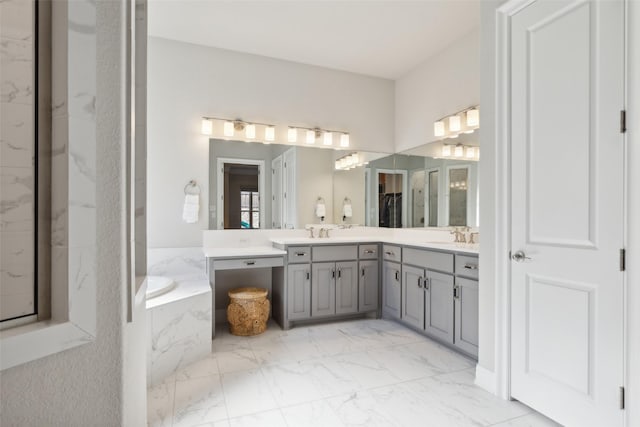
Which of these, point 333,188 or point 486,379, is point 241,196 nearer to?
point 333,188

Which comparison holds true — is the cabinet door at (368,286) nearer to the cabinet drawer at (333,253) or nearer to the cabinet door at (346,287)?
the cabinet door at (346,287)

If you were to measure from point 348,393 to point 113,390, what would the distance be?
1596mm

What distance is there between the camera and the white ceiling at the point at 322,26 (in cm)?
273

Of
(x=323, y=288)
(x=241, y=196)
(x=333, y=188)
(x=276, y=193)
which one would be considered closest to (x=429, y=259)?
(x=323, y=288)

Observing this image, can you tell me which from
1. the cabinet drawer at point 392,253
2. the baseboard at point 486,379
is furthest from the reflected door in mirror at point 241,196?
the baseboard at point 486,379

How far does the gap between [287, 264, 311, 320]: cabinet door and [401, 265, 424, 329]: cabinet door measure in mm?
925

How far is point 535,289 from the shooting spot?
1825mm

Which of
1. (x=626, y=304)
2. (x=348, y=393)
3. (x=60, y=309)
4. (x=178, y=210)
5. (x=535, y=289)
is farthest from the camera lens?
(x=178, y=210)

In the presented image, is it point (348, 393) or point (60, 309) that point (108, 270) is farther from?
point (348, 393)

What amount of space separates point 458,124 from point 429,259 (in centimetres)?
140

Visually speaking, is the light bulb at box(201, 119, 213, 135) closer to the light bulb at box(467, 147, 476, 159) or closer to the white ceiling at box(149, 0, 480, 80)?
the white ceiling at box(149, 0, 480, 80)

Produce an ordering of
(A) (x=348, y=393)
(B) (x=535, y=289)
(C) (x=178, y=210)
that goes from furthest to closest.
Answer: (C) (x=178, y=210)
(A) (x=348, y=393)
(B) (x=535, y=289)

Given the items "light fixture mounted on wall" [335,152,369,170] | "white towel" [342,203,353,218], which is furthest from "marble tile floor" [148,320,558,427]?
"light fixture mounted on wall" [335,152,369,170]

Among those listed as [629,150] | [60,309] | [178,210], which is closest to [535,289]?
[629,150]
